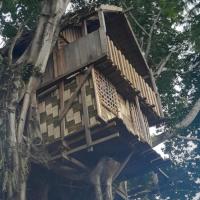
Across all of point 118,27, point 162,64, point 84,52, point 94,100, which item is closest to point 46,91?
point 84,52

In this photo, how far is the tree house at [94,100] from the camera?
34.6 feet

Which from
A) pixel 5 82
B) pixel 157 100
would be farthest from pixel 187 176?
pixel 5 82

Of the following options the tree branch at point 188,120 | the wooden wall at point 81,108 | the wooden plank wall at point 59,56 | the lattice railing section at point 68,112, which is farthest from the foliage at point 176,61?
the lattice railing section at point 68,112

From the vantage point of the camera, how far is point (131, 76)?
40.7 ft

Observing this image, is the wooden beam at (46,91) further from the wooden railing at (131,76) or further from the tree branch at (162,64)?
the tree branch at (162,64)

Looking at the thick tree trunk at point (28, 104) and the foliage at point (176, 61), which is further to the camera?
the foliage at point (176, 61)

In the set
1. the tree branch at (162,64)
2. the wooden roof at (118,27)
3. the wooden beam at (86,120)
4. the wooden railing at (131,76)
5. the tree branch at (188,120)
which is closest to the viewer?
the wooden beam at (86,120)

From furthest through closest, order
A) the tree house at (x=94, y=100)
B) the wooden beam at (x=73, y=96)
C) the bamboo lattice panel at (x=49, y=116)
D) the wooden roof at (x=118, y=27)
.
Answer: the wooden roof at (x=118, y=27), the bamboo lattice panel at (x=49, y=116), the wooden beam at (x=73, y=96), the tree house at (x=94, y=100)

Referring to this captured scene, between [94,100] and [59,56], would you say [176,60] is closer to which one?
[59,56]

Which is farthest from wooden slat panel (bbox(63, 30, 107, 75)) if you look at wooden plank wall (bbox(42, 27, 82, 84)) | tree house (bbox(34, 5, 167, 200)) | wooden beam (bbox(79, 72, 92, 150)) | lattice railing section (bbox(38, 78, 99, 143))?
wooden beam (bbox(79, 72, 92, 150))

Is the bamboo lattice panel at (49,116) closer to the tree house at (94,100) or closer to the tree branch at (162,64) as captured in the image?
the tree house at (94,100)

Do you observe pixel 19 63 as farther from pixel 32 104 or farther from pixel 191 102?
pixel 191 102

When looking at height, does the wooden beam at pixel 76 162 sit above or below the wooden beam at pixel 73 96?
below

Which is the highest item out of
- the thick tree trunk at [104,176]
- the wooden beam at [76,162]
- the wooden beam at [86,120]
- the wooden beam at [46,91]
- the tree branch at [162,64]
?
the tree branch at [162,64]
